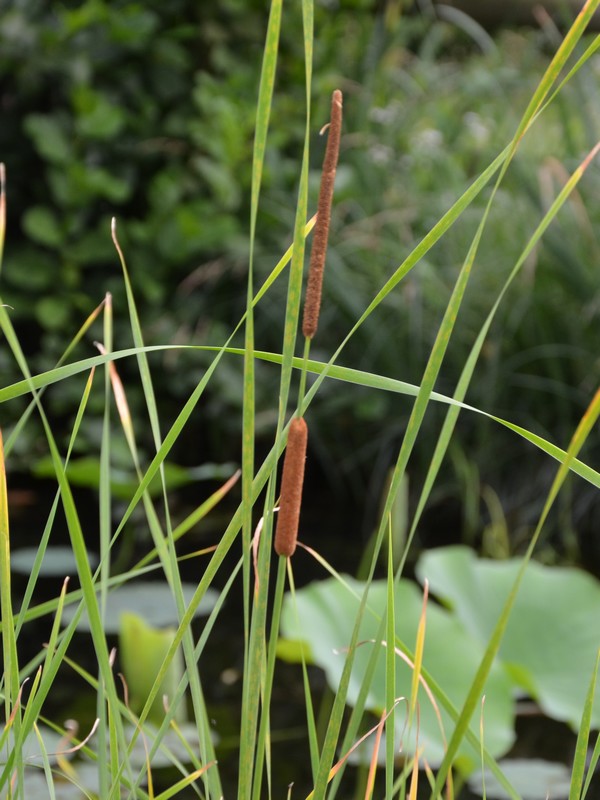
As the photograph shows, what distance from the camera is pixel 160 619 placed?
1440mm

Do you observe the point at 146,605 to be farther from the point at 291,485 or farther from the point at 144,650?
the point at 291,485

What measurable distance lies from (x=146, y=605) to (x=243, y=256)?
83 cm

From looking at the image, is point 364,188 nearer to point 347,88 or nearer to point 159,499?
point 347,88

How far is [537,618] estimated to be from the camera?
1.33 metres

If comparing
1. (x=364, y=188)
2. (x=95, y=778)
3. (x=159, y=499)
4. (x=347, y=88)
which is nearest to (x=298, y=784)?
(x=95, y=778)

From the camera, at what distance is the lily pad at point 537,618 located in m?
1.21

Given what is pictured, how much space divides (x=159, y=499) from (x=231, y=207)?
625 mm

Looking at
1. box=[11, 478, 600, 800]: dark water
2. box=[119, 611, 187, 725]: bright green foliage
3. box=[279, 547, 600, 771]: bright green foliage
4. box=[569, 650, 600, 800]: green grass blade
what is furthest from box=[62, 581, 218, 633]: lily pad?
box=[569, 650, 600, 800]: green grass blade

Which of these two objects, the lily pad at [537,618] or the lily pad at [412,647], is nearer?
the lily pad at [412,647]

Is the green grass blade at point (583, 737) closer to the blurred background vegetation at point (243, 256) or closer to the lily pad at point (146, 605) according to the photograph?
the lily pad at point (146, 605)

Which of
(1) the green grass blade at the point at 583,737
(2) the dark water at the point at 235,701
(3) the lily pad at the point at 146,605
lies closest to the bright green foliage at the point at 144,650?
(2) the dark water at the point at 235,701

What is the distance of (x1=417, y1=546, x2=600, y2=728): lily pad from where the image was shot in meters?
1.21

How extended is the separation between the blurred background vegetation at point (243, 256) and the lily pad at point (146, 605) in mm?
432

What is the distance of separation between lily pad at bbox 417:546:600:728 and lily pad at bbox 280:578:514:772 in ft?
0.18
